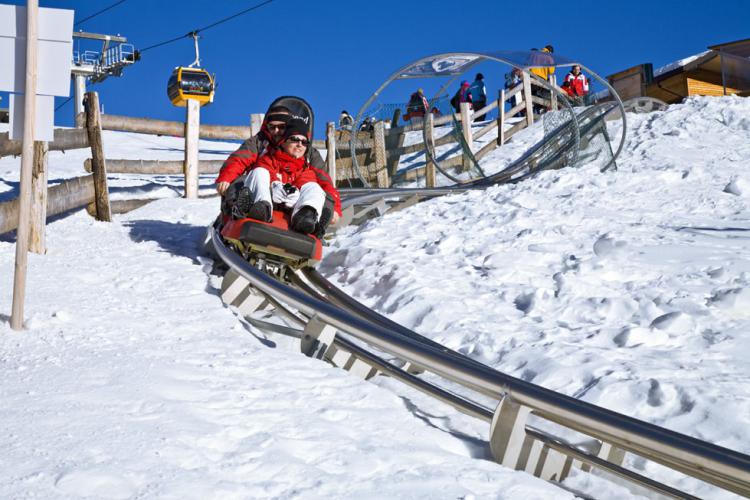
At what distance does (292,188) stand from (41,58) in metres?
1.96

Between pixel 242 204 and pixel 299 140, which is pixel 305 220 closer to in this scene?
pixel 242 204

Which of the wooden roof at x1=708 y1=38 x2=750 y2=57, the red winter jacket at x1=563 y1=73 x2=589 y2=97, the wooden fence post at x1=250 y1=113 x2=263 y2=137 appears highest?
the wooden roof at x1=708 y1=38 x2=750 y2=57

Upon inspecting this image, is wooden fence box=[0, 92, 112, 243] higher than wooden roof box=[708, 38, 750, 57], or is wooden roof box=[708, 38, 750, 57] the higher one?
wooden roof box=[708, 38, 750, 57]

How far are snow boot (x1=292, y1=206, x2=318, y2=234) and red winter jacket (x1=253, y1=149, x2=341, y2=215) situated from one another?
0.34 m

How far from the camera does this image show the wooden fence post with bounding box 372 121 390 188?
12.2 metres

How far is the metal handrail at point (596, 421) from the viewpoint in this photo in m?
2.02

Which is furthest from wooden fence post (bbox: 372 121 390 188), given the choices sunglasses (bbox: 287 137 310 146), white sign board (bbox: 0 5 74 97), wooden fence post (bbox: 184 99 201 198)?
white sign board (bbox: 0 5 74 97)

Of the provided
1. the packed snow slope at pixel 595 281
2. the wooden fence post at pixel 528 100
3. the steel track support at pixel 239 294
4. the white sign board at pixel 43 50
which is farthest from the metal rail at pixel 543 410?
the wooden fence post at pixel 528 100

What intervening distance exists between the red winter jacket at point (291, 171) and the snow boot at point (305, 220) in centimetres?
34

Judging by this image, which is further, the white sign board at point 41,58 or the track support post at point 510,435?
the white sign board at point 41,58

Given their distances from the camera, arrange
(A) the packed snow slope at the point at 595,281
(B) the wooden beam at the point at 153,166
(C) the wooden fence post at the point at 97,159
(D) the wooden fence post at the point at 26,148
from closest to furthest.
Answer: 1. (A) the packed snow slope at the point at 595,281
2. (D) the wooden fence post at the point at 26,148
3. (C) the wooden fence post at the point at 97,159
4. (B) the wooden beam at the point at 153,166

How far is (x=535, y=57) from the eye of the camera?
9.80 m

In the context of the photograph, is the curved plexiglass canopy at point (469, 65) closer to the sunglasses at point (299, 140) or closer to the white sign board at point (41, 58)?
the sunglasses at point (299, 140)

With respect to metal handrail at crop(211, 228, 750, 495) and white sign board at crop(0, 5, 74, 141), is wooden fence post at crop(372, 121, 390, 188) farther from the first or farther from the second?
metal handrail at crop(211, 228, 750, 495)
